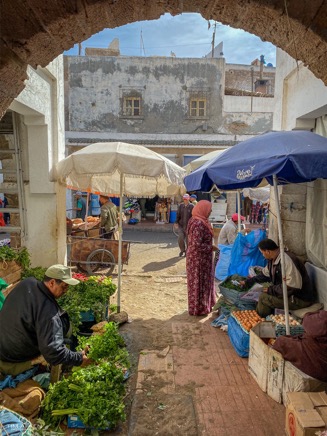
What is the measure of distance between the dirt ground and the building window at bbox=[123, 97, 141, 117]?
12.9m

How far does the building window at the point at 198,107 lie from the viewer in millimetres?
21859

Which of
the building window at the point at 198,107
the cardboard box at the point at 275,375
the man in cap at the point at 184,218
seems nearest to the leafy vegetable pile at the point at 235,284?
the cardboard box at the point at 275,375

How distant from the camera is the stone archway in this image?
173cm

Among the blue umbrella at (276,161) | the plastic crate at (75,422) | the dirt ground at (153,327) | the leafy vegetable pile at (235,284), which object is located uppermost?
the blue umbrella at (276,161)

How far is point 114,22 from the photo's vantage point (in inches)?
79.5

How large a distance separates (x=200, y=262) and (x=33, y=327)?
3308 mm

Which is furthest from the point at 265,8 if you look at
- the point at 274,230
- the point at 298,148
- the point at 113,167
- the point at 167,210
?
the point at 167,210

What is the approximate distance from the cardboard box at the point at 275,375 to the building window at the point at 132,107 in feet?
66.7

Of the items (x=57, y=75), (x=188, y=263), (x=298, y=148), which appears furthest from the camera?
(x=57, y=75)

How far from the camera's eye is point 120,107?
21.7 meters

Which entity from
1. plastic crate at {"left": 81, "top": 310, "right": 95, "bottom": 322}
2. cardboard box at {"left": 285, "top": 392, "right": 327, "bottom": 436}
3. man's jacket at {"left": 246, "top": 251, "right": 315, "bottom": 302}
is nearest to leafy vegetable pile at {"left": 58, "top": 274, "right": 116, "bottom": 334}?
plastic crate at {"left": 81, "top": 310, "right": 95, "bottom": 322}

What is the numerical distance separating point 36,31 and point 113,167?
3.37 m

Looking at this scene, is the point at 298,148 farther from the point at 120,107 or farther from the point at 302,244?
the point at 120,107

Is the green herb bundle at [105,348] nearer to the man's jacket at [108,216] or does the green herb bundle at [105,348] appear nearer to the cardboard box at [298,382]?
the cardboard box at [298,382]
